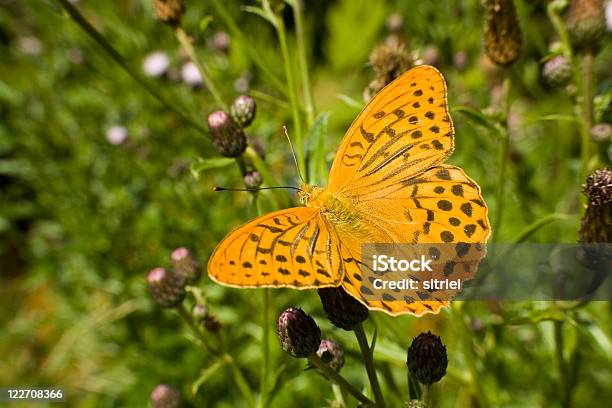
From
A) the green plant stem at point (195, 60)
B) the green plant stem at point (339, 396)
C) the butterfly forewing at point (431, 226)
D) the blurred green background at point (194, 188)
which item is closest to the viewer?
the butterfly forewing at point (431, 226)

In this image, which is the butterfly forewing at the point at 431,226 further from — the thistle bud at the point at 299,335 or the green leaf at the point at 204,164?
the green leaf at the point at 204,164

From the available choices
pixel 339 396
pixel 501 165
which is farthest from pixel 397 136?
pixel 339 396

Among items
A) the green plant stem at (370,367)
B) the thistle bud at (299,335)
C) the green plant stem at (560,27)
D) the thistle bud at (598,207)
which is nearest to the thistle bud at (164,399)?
the thistle bud at (299,335)

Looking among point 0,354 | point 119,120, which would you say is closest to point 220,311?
point 119,120

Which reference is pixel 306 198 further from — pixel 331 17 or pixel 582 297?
pixel 331 17

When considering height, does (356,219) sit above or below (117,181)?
below

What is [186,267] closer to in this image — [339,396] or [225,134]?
[225,134]

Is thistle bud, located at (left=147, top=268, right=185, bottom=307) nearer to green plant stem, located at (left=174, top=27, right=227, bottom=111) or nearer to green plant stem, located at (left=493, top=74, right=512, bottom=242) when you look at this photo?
green plant stem, located at (left=174, top=27, right=227, bottom=111)
